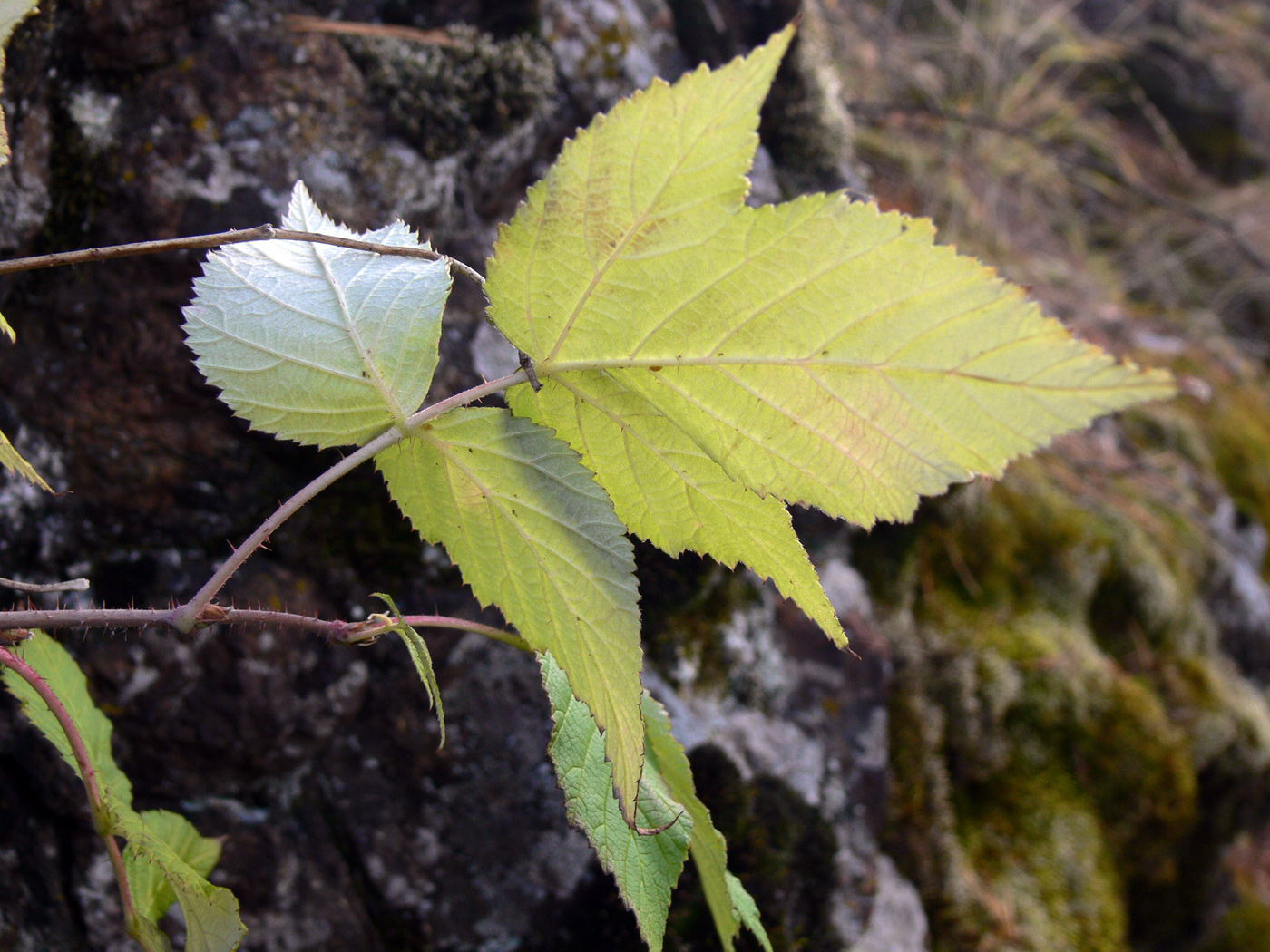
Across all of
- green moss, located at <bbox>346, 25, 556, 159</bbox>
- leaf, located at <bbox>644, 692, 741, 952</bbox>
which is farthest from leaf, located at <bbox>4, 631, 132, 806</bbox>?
green moss, located at <bbox>346, 25, 556, 159</bbox>

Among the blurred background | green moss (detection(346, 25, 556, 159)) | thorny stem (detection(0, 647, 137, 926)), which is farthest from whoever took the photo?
green moss (detection(346, 25, 556, 159))

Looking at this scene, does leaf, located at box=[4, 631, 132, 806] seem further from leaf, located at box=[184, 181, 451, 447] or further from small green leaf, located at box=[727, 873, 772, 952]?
small green leaf, located at box=[727, 873, 772, 952]

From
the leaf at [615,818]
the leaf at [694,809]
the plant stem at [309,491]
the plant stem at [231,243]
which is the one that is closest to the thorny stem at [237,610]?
the plant stem at [309,491]

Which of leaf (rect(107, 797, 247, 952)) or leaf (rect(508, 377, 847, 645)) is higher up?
leaf (rect(508, 377, 847, 645))

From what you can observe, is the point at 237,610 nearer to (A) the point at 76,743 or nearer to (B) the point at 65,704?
(A) the point at 76,743

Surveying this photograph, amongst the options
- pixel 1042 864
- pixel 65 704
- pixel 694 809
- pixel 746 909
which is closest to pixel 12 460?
pixel 65 704

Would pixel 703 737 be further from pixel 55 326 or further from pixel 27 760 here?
pixel 55 326

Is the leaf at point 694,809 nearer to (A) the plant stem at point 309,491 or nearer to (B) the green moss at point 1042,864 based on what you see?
(A) the plant stem at point 309,491
